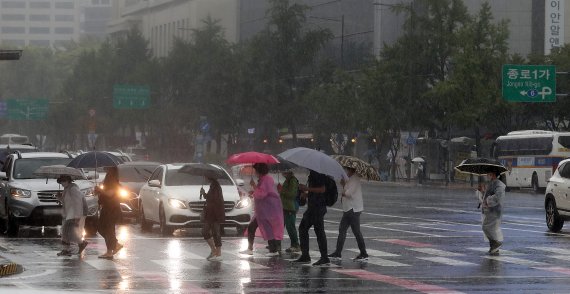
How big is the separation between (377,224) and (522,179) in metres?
34.4

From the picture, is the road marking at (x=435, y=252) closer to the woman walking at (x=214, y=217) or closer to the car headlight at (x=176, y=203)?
the woman walking at (x=214, y=217)

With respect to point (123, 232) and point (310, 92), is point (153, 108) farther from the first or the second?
point (123, 232)

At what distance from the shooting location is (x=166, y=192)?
28.9m

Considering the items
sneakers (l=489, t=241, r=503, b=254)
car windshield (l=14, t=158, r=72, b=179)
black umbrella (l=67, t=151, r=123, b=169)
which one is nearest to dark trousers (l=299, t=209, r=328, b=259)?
sneakers (l=489, t=241, r=503, b=254)

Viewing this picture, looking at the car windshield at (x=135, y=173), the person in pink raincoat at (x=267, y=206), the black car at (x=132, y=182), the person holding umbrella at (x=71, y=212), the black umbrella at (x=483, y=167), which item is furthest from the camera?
the car windshield at (x=135, y=173)

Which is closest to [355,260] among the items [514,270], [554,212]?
[514,270]

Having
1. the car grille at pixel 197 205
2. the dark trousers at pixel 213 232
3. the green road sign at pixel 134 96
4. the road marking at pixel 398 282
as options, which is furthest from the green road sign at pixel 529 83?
the road marking at pixel 398 282

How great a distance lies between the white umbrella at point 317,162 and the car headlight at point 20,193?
29.8ft

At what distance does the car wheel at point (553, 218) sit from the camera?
31141 millimetres

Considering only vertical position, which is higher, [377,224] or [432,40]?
[432,40]

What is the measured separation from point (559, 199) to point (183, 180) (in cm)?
847

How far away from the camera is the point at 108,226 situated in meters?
22.7

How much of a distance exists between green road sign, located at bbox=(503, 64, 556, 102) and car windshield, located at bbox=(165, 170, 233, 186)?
37455mm

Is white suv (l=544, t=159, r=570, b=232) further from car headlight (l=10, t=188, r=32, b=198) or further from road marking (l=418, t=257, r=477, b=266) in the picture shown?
car headlight (l=10, t=188, r=32, b=198)
